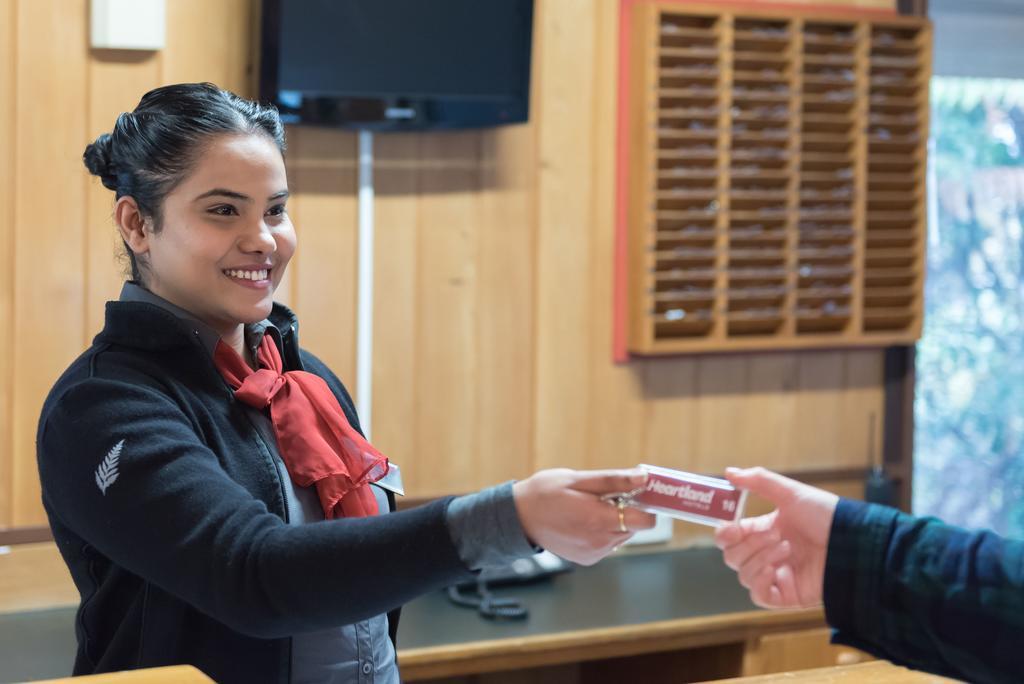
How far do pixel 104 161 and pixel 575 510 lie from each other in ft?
2.72

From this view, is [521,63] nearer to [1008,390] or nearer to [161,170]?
[161,170]

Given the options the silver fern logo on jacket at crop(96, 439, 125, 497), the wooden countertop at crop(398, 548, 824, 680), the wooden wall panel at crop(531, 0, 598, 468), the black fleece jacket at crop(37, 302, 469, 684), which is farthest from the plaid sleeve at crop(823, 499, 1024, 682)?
the wooden wall panel at crop(531, 0, 598, 468)

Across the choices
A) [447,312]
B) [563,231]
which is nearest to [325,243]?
[447,312]

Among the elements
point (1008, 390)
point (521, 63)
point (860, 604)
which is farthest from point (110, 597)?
point (1008, 390)

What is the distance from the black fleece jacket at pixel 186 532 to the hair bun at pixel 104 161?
0.70 ft

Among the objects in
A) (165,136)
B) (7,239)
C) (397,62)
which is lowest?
(7,239)

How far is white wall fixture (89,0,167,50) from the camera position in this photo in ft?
8.07

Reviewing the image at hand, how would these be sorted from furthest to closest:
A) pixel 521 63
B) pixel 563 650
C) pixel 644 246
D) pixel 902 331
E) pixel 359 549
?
pixel 902 331 < pixel 644 246 < pixel 521 63 < pixel 563 650 < pixel 359 549

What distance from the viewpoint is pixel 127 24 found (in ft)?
8.13

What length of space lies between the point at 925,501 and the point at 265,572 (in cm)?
270

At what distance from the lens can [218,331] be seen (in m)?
1.65

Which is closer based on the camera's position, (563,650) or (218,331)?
(218,331)

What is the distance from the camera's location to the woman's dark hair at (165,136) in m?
1.59

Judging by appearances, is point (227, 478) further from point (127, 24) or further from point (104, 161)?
point (127, 24)
